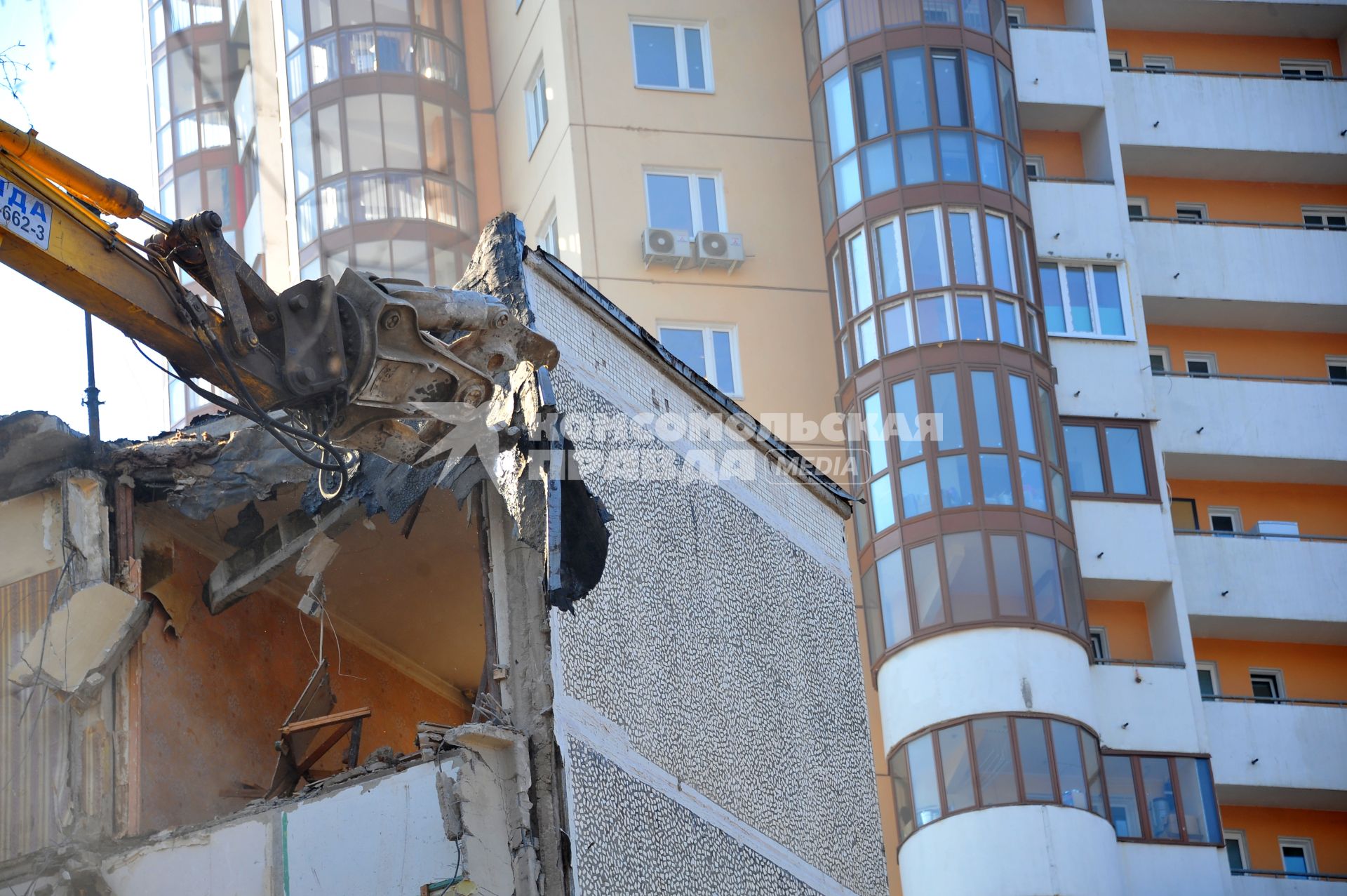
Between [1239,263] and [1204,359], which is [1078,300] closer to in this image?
[1204,359]

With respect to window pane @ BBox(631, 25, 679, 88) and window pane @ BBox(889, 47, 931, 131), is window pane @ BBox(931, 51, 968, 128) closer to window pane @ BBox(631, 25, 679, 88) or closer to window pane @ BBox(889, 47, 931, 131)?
window pane @ BBox(889, 47, 931, 131)

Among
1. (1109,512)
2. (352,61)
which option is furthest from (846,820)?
(352,61)

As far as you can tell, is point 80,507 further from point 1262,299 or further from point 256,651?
point 1262,299

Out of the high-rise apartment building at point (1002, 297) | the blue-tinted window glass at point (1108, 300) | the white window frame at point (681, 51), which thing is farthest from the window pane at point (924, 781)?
the white window frame at point (681, 51)

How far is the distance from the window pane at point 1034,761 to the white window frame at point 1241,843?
5.99 meters

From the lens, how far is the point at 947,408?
29.3 meters

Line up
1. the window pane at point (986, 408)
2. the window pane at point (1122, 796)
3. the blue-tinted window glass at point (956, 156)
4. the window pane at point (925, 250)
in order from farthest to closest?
the blue-tinted window glass at point (956, 156) < the window pane at point (925, 250) < the window pane at point (986, 408) < the window pane at point (1122, 796)

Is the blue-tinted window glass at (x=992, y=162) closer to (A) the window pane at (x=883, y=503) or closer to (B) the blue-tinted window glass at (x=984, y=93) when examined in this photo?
(B) the blue-tinted window glass at (x=984, y=93)

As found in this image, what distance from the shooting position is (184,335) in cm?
1079

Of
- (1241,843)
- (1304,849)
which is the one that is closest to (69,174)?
(1241,843)

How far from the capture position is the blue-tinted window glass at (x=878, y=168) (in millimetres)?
30781

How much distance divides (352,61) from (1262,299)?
57.1 feet

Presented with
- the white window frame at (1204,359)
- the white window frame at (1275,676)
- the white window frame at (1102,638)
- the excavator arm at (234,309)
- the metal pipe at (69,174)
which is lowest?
the white window frame at (1275,676)

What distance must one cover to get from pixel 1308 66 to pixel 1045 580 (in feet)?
47.1
